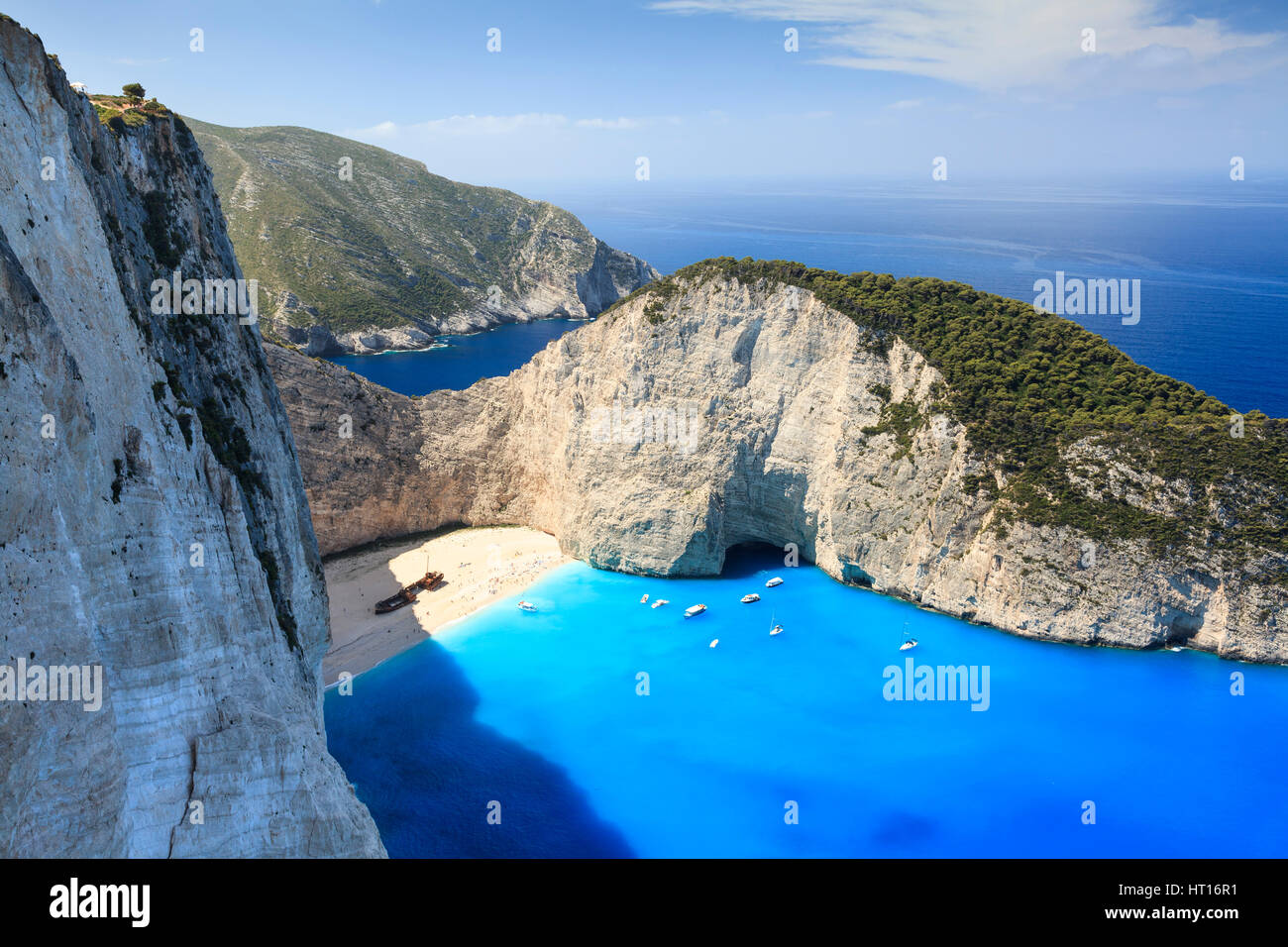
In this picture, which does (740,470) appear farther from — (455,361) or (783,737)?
(455,361)

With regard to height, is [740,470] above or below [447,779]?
above

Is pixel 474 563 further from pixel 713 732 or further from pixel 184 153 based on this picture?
pixel 184 153

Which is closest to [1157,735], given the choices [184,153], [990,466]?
[990,466]

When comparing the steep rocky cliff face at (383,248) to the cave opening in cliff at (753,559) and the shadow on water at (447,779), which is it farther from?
the shadow on water at (447,779)

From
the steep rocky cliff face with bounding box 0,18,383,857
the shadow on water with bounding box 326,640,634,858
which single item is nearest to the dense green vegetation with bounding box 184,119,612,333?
the shadow on water with bounding box 326,640,634,858

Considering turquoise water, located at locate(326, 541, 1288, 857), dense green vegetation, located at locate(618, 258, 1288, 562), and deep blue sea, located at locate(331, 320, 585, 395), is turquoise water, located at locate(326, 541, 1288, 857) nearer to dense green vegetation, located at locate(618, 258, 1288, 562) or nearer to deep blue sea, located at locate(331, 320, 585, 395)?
dense green vegetation, located at locate(618, 258, 1288, 562)

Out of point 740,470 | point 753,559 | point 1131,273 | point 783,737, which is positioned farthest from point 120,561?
point 1131,273
